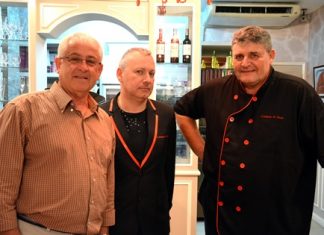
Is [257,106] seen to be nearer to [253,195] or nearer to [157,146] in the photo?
[253,195]

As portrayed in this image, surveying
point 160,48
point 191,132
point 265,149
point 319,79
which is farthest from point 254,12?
point 265,149

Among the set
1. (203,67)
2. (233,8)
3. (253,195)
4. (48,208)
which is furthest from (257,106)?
(233,8)

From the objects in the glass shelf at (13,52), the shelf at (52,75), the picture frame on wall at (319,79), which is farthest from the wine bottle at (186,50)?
the shelf at (52,75)

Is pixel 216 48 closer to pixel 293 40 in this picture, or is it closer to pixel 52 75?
pixel 293 40

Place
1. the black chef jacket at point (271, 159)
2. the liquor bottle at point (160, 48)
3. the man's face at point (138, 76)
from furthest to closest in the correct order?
1. the liquor bottle at point (160, 48)
2. the man's face at point (138, 76)
3. the black chef jacket at point (271, 159)

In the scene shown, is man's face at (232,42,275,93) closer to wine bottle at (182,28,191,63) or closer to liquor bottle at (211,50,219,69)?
wine bottle at (182,28,191,63)

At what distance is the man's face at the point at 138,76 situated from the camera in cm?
167

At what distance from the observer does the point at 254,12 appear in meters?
4.25

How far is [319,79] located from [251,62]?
319 cm

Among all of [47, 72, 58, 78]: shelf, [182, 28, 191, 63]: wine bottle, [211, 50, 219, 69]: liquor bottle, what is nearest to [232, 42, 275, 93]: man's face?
[182, 28, 191, 63]: wine bottle

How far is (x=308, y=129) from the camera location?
1470 mm

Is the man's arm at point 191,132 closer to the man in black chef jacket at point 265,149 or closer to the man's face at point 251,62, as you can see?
the man in black chef jacket at point 265,149

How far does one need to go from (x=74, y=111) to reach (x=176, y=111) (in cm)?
75

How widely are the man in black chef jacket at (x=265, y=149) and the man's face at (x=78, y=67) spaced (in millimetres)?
681
